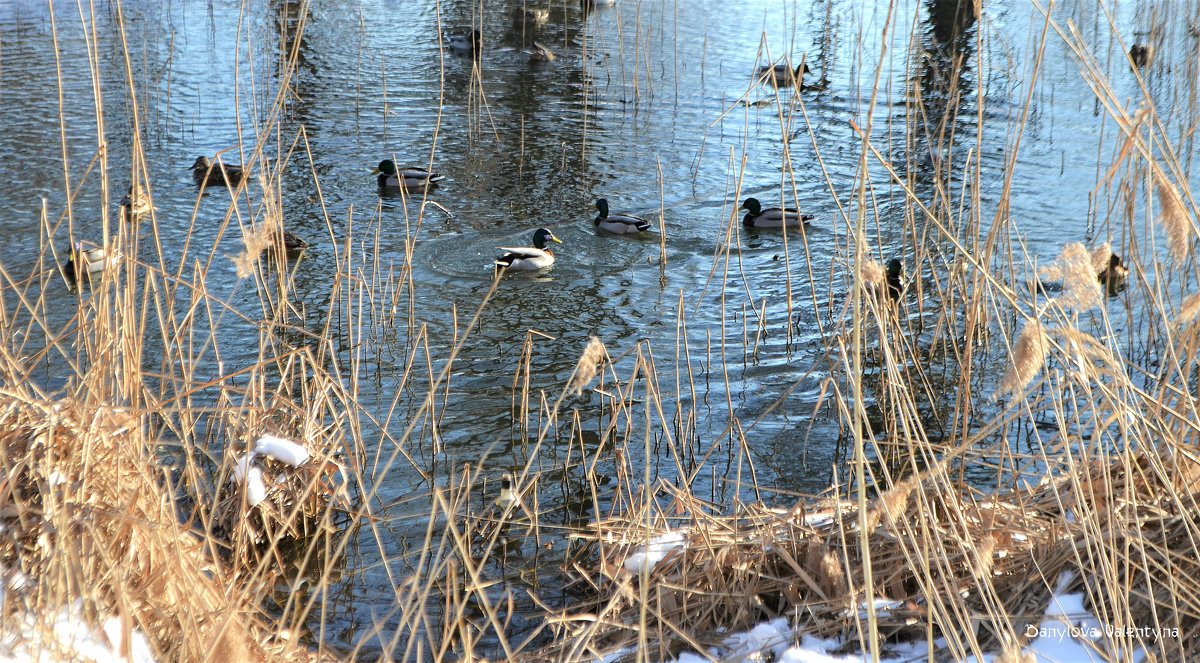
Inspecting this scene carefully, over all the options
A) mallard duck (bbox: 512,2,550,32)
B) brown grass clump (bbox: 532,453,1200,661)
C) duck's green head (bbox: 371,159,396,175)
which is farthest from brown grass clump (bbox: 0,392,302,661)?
mallard duck (bbox: 512,2,550,32)

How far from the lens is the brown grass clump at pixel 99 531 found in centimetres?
270

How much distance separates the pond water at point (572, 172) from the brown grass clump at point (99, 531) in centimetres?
95

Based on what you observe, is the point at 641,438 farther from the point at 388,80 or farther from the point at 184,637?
the point at 388,80

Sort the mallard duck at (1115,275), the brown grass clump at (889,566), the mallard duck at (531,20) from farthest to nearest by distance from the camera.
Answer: the mallard duck at (531,20) → the mallard duck at (1115,275) → the brown grass clump at (889,566)

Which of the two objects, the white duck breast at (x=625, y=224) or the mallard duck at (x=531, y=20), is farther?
the mallard duck at (x=531, y=20)

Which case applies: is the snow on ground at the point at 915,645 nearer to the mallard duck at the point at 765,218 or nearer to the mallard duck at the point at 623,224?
the mallard duck at the point at 623,224

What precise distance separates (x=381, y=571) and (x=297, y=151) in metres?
7.28

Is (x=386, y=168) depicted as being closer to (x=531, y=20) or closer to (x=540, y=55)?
(x=540, y=55)

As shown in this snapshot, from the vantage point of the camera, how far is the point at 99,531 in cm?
301

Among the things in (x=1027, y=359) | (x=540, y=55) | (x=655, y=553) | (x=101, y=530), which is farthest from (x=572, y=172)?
(x=1027, y=359)

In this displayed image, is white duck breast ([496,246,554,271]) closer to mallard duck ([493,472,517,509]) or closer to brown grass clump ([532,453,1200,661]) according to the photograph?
mallard duck ([493,472,517,509])

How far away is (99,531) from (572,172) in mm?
7789

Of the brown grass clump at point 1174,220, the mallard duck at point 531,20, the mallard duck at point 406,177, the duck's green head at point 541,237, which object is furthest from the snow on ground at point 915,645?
the mallard duck at point 531,20

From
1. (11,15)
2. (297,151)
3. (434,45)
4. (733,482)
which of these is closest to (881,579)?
(733,482)
